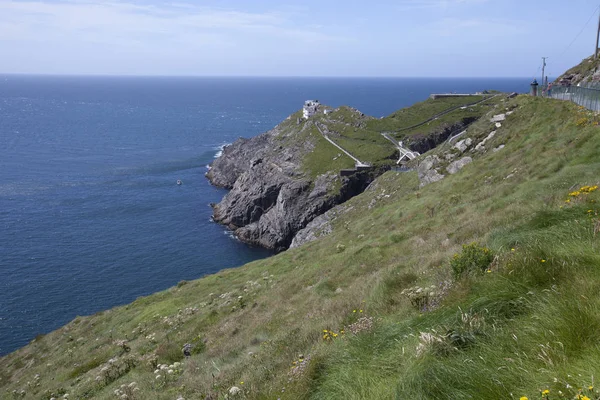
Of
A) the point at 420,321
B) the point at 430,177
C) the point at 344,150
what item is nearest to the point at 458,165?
the point at 430,177

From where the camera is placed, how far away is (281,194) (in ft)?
270

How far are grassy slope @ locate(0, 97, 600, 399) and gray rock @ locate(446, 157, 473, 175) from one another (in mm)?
9370

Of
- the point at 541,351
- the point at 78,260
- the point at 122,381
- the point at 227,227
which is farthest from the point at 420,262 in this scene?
the point at 227,227

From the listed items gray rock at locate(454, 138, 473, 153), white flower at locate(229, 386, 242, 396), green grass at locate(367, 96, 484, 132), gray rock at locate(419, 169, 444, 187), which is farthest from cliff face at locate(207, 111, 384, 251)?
white flower at locate(229, 386, 242, 396)

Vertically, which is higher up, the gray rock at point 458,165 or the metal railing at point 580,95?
the metal railing at point 580,95

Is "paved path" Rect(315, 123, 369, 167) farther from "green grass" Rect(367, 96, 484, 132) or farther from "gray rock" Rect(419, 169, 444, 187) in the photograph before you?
"gray rock" Rect(419, 169, 444, 187)

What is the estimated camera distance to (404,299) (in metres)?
Answer: 10.6

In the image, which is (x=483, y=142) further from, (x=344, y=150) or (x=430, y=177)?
(x=344, y=150)

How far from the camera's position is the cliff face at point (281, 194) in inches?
3041

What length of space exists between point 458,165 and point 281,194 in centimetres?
4612

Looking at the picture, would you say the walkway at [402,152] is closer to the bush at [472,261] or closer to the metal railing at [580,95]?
the metal railing at [580,95]

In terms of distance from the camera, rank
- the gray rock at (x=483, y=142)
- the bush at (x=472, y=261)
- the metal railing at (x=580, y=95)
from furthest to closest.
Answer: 1. the gray rock at (x=483, y=142)
2. the metal railing at (x=580, y=95)
3. the bush at (x=472, y=261)

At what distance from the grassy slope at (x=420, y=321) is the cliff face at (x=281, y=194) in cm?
4684

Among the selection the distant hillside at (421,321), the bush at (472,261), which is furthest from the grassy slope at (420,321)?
the bush at (472,261)
